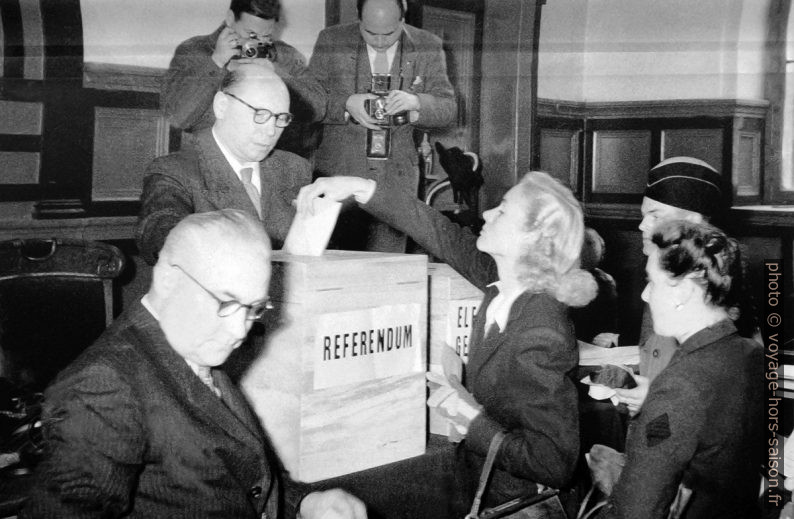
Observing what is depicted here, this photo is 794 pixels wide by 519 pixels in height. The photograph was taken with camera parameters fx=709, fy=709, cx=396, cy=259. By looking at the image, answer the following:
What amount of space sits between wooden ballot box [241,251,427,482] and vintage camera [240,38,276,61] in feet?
3.45

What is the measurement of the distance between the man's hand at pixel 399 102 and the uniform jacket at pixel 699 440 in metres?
1.67

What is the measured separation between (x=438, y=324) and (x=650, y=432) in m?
0.51

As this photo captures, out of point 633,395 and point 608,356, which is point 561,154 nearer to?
point 608,356

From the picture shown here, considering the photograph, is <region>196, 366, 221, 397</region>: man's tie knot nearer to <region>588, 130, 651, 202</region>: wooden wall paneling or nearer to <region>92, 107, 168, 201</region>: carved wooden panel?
<region>92, 107, 168, 201</region>: carved wooden panel

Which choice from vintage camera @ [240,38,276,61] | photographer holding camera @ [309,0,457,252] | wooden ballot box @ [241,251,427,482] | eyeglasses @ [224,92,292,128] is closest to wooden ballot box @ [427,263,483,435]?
wooden ballot box @ [241,251,427,482]

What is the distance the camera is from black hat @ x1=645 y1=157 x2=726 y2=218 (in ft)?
6.27

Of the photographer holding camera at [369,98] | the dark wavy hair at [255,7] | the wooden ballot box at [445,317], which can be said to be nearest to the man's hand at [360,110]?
the photographer holding camera at [369,98]

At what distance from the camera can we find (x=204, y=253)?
88 cm

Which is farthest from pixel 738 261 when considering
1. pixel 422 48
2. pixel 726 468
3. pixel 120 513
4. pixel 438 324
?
pixel 422 48

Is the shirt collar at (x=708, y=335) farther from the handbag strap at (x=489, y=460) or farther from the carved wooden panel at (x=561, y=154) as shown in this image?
the carved wooden panel at (x=561, y=154)

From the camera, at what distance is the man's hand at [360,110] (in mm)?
2645

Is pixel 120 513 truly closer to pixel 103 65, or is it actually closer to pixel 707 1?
pixel 103 65

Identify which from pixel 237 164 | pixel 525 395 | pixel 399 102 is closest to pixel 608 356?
pixel 525 395

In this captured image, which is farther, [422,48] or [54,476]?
[422,48]
